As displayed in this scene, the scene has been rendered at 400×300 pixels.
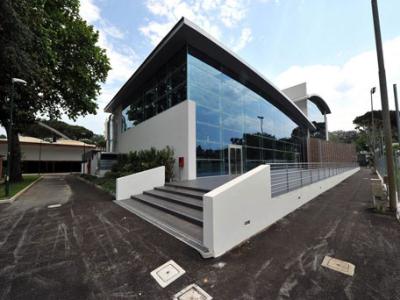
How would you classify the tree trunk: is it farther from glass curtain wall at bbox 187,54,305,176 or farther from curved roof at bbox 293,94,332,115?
curved roof at bbox 293,94,332,115

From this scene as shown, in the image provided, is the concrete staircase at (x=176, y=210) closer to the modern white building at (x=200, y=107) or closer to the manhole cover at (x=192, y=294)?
the manhole cover at (x=192, y=294)

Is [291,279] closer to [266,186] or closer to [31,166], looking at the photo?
[266,186]

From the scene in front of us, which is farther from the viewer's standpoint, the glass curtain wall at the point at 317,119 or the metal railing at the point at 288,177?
the glass curtain wall at the point at 317,119

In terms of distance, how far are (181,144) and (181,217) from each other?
20.7ft

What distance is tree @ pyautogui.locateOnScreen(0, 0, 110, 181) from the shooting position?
7.45m

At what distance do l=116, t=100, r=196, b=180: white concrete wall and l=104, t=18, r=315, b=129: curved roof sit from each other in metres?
3.68

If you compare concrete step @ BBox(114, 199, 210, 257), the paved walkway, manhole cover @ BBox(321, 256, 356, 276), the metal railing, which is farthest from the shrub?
manhole cover @ BBox(321, 256, 356, 276)

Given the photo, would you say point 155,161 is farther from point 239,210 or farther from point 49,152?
point 49,152

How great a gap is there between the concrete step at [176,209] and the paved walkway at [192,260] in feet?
2.88

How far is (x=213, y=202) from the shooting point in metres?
3.54

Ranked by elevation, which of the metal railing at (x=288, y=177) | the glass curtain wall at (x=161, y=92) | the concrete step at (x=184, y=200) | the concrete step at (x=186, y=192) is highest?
the glass curtain wall at (x=161, y=92)

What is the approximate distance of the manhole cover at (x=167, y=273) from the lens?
2930 mm

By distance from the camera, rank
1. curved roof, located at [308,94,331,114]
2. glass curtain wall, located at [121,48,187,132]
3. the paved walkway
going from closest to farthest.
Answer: the paved walkway
glass curtain wall, located at [121,48,187,132]
curved roof, located at [308,94,331,114]

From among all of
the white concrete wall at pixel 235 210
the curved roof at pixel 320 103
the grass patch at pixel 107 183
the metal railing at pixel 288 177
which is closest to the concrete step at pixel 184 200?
the white concrete wall at pixel 235 210
